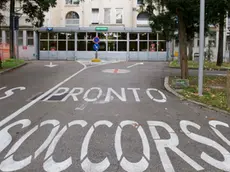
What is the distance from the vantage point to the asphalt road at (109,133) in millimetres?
5449

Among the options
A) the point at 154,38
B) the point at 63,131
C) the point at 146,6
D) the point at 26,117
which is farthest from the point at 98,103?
the point at 154,38

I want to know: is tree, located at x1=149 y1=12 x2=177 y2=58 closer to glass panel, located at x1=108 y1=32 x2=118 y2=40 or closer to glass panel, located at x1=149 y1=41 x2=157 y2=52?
glass panel, located at x1=149 y1=41 x2=157 y2=52

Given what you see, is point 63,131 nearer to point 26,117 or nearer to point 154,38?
point 26,117

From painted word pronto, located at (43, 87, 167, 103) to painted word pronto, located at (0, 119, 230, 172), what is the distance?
3.27m

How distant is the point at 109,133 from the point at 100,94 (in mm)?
5429

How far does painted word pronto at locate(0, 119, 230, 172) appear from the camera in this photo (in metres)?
5.31

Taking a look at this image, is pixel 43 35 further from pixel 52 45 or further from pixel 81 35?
pixel 81 35

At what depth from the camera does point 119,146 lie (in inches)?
248

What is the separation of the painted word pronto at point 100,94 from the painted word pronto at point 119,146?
327 cm

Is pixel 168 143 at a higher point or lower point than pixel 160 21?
lower

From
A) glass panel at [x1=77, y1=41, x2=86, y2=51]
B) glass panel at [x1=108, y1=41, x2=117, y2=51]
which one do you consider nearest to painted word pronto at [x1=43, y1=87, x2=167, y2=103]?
glass panel at [x1=108, y1=41, x2=117, y2=51]

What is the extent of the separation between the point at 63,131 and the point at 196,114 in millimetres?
3847

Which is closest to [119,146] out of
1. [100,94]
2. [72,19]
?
[100,94]

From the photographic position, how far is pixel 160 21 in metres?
19.5
